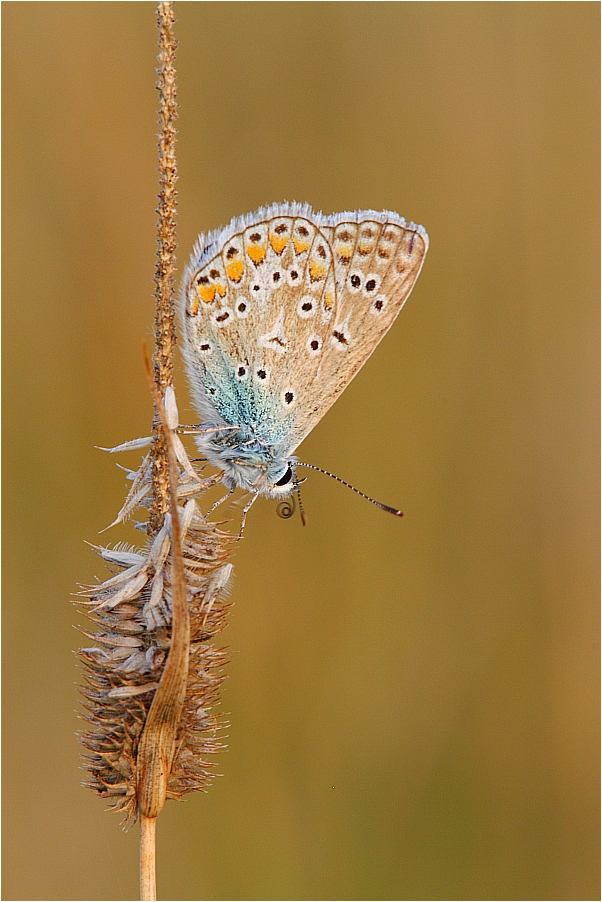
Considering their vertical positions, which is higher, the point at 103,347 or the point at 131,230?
the point at 131,230

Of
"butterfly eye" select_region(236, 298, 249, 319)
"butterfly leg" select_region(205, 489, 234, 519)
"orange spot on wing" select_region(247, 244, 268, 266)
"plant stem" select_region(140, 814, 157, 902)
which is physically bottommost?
"plant stem" select_region(140, 814, 157, 902)

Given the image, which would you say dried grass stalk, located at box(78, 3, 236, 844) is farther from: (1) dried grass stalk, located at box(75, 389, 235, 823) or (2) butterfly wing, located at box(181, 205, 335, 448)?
(2) butterfly wing, located at box(181, 205, 335, 448)

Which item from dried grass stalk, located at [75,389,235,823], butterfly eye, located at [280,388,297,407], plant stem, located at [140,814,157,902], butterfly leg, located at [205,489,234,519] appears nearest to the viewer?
plant stem, located at [140,814,157,902]

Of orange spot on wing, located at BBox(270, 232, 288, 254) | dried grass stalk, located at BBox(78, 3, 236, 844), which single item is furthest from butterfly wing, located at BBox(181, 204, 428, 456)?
dried grass stalk, located at BBox(78, 3, 236, 844)

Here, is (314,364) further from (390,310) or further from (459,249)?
(459,249)

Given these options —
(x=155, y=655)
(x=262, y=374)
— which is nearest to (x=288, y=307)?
(x=262, y=374)

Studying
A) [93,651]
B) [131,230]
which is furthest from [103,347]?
[93,651]
